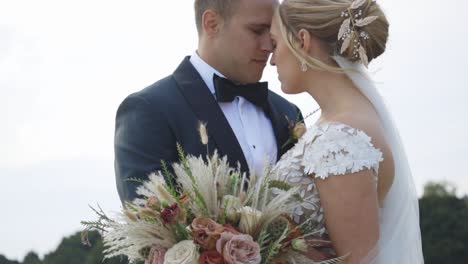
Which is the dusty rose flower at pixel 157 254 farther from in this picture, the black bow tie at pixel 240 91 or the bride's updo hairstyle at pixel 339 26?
the black bow tie at pixel 240 91

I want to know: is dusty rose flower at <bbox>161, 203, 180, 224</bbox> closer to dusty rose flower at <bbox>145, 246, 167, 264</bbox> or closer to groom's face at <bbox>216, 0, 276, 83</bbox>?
dusty rose flower at <bbox>145, 246, 167, 264</bbox>

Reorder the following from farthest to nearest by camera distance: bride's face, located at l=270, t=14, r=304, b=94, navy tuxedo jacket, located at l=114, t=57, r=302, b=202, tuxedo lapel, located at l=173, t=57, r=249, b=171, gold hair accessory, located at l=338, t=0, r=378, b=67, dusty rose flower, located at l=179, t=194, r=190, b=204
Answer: tuxedo lapel, located at l=173, t=57, r=249, b=171, navy tuxedo jacket, located at l=114, t=57, r=302, b=202, bride's face, located at l=270, t=14, r=304, b=94, gold hair accessory, located at l=338, t=0, r=378, b=67, dusty rose flower, located at l=179, t=194, r=190, b=204

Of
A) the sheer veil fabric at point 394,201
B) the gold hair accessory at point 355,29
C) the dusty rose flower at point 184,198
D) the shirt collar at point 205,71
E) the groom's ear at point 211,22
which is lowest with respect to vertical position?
the sheer veil fabric at point 394,201

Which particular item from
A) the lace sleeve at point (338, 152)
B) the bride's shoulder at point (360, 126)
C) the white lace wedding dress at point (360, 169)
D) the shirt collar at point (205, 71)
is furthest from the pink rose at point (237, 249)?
the shirt collar at point (205, 71)

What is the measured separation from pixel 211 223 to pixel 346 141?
1090mm

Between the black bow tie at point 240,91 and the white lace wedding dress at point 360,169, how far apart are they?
1497mm

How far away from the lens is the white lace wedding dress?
7.52m

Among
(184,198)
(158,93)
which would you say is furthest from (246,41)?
(184,198)

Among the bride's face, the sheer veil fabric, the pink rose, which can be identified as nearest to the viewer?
the pink rose

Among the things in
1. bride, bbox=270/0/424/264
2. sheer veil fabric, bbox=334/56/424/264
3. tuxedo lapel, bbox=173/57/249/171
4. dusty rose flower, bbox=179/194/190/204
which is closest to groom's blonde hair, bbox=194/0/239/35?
tuxedo lapel, bbox=173/57/249/171

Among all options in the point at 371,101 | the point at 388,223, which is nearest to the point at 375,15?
the point at 371,101

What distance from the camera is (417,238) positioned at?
8172 millimetres

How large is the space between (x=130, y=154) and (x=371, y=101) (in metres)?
1.92

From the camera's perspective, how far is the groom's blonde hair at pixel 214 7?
9.56 meters
